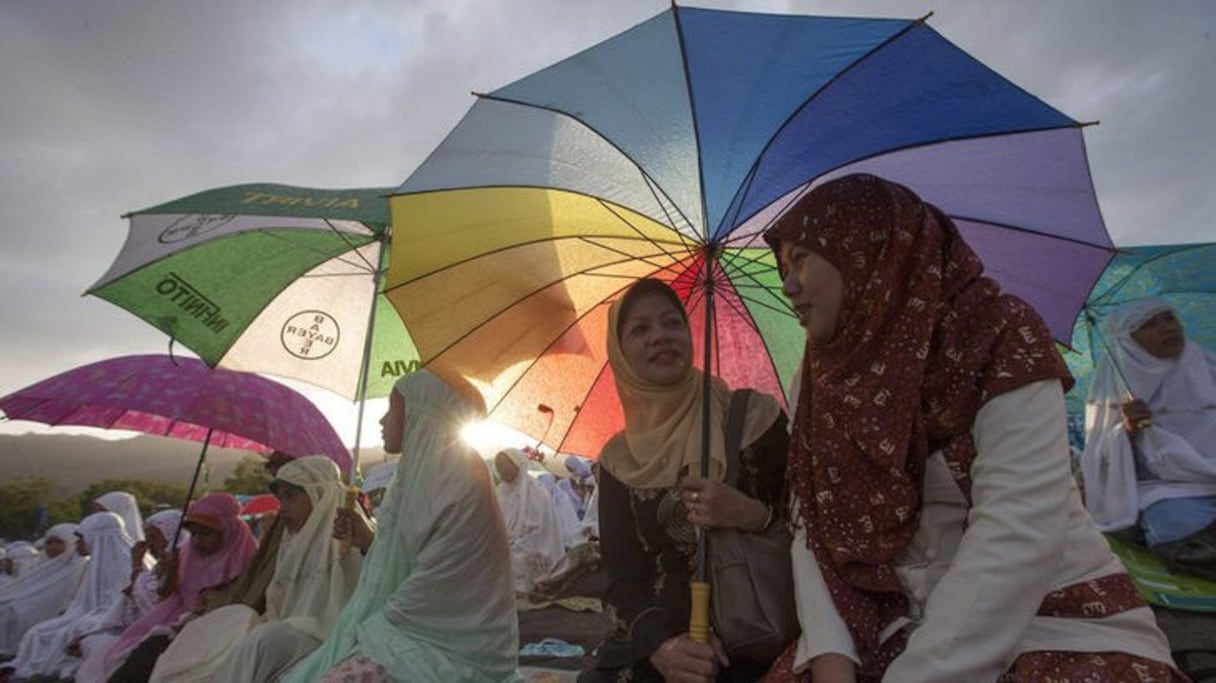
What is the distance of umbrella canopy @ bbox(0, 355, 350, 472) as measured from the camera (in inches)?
168

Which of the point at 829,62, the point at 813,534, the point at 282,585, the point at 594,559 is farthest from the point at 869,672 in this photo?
the point at 594,559

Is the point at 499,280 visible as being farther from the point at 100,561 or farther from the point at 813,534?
the point at 100,561

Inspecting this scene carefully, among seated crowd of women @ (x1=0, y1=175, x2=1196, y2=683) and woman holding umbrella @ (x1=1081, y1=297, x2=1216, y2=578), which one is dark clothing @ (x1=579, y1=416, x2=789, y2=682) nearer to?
seated crowd of women @ (x1=0, y1=175, x2=1196, y2=683)

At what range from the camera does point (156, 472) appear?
204 feet

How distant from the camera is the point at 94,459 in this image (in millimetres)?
65125

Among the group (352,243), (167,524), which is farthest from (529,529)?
(352,243)

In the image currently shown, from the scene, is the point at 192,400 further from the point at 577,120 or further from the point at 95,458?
the point at 95,458

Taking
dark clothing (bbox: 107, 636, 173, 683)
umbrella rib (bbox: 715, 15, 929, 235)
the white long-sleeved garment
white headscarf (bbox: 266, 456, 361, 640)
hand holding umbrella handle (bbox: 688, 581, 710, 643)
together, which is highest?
umbrella rib (bbox: 715, 15, 929, 235)

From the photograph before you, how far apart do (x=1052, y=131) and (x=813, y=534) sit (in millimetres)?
1507

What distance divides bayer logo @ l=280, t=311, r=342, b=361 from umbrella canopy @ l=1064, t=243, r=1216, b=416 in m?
5.65

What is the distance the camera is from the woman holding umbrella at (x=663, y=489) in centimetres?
182

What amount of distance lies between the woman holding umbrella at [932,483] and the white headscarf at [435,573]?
2.04 meters

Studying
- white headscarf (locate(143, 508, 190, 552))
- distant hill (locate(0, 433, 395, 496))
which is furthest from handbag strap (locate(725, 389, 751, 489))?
distant hill (locate(0, 433, 395, 496))

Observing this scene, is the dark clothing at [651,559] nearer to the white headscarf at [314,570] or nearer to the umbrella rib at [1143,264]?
the white headscarf at [314,570]
